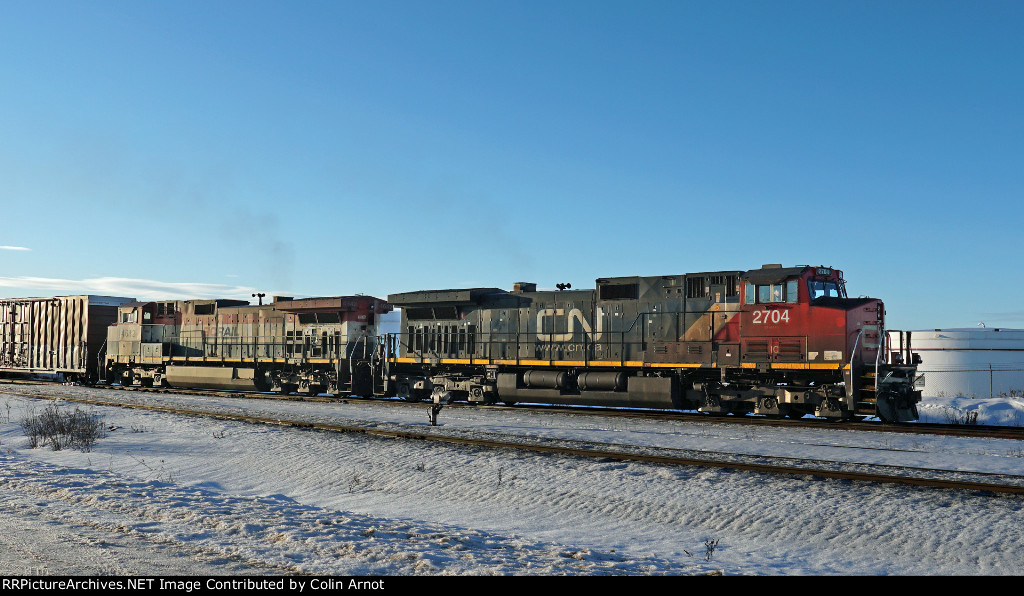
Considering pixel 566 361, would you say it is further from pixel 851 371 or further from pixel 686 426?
pixel 851 371

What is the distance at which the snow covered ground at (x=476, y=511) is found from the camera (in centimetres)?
637

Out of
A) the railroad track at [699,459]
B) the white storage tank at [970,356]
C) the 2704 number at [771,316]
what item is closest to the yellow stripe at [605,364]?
the 2704 number at [771,316]

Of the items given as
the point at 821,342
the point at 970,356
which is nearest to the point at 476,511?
the point at 821,342

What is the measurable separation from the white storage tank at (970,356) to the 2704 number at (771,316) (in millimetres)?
27242

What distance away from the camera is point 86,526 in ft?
24.1

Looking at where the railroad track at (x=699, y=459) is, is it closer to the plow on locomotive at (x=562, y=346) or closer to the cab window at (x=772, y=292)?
the plow on locomotive at (x=562, y=346)

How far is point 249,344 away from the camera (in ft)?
92.6

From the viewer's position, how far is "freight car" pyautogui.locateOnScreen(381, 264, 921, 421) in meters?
16.8

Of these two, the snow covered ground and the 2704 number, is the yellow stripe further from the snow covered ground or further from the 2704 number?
the snow covered ground

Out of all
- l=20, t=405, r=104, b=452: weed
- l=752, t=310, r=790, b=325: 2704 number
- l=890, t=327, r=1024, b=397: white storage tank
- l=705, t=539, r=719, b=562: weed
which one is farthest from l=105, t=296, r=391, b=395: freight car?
l=890, t=327, r=1024, b=397: white storage tank

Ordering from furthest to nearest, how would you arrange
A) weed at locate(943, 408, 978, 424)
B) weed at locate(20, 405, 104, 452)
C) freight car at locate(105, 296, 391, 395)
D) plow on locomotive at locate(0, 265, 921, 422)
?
freight car at locate(105, 296, 391, 395) < weed at locate(943, 408, 978, 424) < plow on locomotive at locate(0, 265, 921, 422) < weed at locate(20, 405, 104, 452)

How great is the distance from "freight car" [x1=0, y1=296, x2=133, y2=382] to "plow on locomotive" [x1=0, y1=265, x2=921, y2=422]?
0.14 meters
